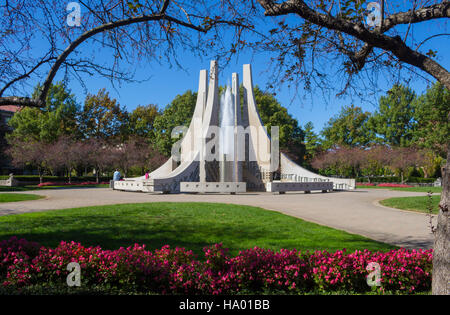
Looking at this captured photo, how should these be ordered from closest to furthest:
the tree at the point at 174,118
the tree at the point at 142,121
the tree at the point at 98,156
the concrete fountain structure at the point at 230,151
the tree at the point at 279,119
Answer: the concrete fountain structure at the point at 230,151
the tree at the point at 98,156
the tree at the point at 174,118
the tree at the point at 279,119
the tree at the point at 142,121

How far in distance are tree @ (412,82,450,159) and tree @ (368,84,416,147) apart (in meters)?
1.57

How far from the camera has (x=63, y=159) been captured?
2973 centimetres

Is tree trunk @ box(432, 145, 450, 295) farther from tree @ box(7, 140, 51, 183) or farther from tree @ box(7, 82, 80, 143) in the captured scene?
tree @ box(7, 82, 80, 143)

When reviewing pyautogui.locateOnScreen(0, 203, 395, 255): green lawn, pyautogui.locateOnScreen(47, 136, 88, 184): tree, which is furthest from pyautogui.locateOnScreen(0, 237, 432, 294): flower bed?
pyautogui.locateOnScreen(47, 136, 88, 184): tree

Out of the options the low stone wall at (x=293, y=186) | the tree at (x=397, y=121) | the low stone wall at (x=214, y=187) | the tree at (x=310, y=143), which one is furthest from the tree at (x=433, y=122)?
the low stone wall at (x=214, y=187)

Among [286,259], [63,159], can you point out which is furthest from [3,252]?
[63,159]

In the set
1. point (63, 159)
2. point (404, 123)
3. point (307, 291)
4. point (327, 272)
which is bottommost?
point (307, 291)

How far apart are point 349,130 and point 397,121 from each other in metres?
6.86

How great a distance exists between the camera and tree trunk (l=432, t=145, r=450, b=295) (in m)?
3.12

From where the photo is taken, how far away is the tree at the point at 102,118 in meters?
40.4

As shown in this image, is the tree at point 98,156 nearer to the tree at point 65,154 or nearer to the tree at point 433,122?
the tree at point 65,154

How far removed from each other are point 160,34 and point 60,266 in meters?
4.04

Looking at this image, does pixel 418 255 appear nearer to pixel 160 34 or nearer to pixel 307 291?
pixel 307 291

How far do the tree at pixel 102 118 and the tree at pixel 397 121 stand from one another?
37.3 meters
